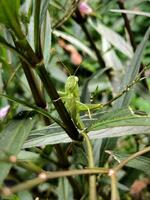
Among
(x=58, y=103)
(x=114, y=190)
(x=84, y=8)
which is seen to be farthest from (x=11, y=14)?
(x=84, y=8)

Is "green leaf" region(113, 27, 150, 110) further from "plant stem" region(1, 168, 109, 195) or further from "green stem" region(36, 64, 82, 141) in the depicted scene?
"plant stem" region(1, 168, 109, 195)

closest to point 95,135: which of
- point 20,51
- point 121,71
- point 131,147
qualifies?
point 20,51

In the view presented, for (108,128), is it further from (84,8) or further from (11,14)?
(84,8)

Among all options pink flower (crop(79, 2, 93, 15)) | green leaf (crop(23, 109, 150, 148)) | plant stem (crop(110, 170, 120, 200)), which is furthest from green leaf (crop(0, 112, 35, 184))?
pink flower (crop(79, 2, 93, 15))

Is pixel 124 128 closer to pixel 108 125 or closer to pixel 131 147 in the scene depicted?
pixel 108 125

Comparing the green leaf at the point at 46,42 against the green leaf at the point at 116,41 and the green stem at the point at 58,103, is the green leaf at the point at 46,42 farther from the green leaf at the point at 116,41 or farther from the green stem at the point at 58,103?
the green leaf at the point at 116,41
